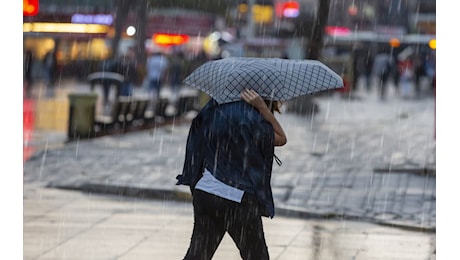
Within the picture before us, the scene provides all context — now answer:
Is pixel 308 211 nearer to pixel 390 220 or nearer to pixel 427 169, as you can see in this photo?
pixel 390 220

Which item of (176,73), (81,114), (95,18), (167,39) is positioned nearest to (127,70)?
(95,18)

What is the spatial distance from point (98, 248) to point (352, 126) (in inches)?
600

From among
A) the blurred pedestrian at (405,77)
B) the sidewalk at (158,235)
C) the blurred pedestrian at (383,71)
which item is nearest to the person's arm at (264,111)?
the sidewalk at (158,235)

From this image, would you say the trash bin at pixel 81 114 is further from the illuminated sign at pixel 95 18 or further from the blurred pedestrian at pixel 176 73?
the illuminated sign at pixel 95 18

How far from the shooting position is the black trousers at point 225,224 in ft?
18.4

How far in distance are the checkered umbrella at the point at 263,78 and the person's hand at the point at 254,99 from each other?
6 centimetres

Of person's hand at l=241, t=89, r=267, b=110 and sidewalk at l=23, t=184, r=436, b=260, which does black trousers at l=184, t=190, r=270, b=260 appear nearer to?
person's hand at l=241, t=89, r=267, b=110

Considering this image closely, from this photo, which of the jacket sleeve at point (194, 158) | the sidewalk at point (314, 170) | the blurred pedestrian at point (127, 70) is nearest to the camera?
the jacket sleeve at point (194, 158)

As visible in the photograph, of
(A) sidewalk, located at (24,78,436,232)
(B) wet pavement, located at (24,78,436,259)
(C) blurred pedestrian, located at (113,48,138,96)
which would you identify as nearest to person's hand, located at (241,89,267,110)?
(B) wet pavement, located at (24,78,436,259)

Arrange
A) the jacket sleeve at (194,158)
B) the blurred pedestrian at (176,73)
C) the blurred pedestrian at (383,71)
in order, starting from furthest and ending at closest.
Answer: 1. the blurred pedestrian at (383,71)
2. the blurred pedestrian at (176,73)
3. the jacket sleeve at (194,158)

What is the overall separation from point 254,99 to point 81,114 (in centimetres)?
1356

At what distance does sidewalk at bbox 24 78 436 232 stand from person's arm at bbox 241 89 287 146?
14.4 feet

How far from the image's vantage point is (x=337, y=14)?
89.6 m

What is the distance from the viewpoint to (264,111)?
568cm
